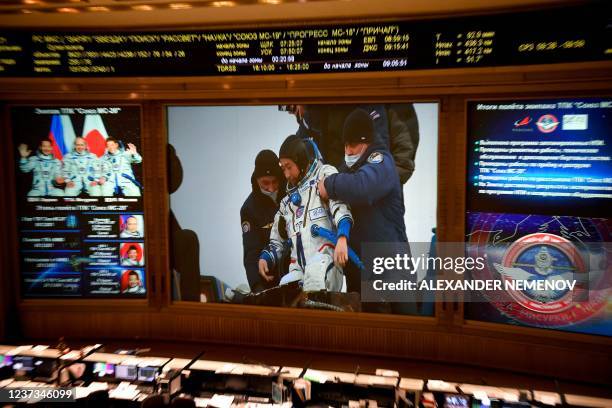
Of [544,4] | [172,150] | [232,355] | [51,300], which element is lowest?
[232,355]

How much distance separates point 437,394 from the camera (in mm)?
3420

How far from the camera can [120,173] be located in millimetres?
4730

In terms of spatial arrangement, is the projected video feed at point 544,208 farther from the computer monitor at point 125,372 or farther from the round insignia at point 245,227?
the computer monitor at point 125,372

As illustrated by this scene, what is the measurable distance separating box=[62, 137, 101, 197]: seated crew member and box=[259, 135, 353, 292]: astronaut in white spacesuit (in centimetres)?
189

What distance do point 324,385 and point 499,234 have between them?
6.20 feet

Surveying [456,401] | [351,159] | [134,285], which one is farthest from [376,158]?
[134,285]

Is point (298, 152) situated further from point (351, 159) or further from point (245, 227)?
point (245, 227)

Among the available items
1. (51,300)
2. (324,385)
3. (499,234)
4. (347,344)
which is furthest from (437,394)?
(51,300)

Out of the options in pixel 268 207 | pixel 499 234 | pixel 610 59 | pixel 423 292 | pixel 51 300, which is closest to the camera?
pixel 610 59

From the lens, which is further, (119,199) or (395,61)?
(119,199)

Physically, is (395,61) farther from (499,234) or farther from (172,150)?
(172,150)

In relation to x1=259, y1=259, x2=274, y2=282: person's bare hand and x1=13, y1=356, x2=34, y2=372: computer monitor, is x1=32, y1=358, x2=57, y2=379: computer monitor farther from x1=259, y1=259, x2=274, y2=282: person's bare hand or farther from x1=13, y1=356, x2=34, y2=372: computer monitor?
x1=259, y1=259, x2=274, y2=282: person's bare hand

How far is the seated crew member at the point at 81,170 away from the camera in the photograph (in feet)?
15.6

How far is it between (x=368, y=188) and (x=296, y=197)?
2.26 ft
